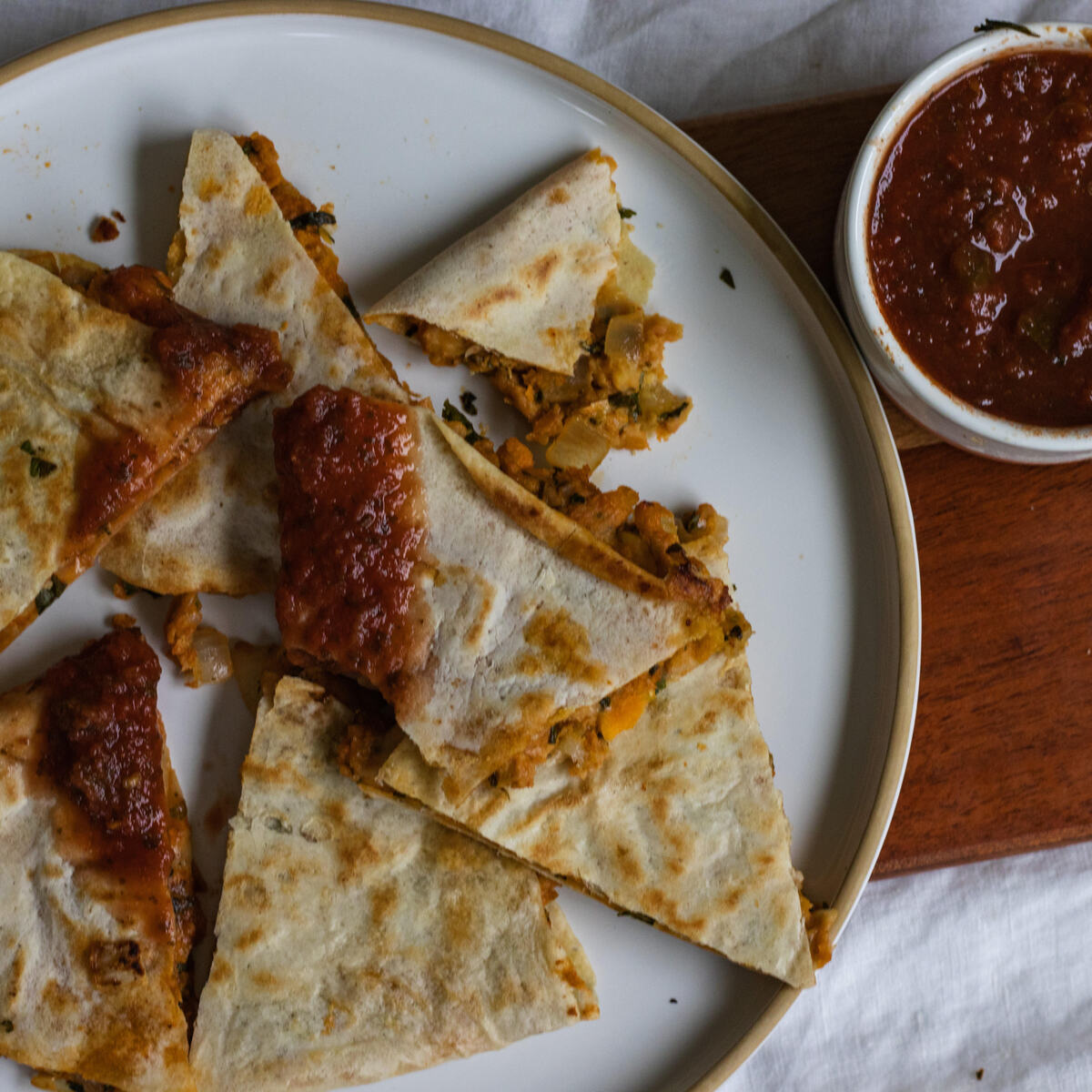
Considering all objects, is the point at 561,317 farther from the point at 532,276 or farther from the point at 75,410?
the point at 75,410

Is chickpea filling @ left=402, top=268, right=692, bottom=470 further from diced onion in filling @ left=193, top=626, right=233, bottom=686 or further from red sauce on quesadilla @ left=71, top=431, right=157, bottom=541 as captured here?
diced onion in filling @ left=193, top=626, right=233, bottom=686

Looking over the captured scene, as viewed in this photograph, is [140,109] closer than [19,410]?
No

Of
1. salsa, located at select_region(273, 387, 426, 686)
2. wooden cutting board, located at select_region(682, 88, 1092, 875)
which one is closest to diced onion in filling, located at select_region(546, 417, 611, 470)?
salsa, located at select_region(273, 387, 426, 686)

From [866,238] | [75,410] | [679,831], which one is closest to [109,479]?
[75,410]

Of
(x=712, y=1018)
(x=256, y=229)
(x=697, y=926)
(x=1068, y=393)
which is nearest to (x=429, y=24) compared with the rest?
(x=256, y=229)

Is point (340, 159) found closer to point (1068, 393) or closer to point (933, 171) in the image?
point (933, 171)

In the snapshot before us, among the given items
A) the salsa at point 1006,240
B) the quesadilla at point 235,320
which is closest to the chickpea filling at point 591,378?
the quesadilla at point 235,320

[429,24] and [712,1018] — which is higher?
[429,24]
